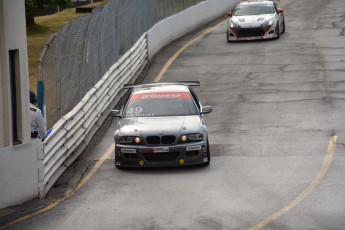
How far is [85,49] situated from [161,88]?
3.26 metres

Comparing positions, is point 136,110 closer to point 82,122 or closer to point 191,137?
point 82,122

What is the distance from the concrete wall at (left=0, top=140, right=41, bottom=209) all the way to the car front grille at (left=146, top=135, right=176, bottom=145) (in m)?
2.44

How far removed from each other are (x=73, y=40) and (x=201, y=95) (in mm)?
5993

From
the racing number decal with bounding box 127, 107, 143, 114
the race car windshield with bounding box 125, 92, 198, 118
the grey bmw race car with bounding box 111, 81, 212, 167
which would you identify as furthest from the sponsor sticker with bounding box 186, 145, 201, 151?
the racing number decal with bounding box 127, 107, 143, 114

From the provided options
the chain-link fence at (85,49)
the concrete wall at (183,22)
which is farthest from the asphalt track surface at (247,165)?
the chain-link fence at (85,49)

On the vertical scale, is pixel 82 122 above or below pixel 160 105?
below

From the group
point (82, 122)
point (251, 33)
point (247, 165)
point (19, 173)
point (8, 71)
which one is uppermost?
point (8, 71)

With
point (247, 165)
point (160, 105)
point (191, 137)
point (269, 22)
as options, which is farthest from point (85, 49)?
point (269, 22)

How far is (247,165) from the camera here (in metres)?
17.2

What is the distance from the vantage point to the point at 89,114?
66.2ft

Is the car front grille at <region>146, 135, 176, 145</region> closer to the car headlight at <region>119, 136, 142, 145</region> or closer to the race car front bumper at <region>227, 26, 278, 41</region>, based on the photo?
the car headlight at <region>119, 136, 142, 145</region>

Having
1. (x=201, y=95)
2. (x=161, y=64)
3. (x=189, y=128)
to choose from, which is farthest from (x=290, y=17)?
(x=189, y=128)

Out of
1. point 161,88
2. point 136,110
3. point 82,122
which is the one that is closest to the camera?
point 136,110

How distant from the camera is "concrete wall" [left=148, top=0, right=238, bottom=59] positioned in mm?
32125
